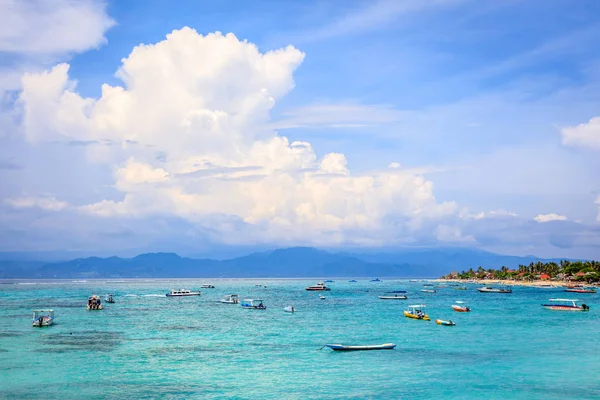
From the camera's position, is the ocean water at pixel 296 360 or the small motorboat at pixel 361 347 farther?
the small motorboat at pixel 361 347

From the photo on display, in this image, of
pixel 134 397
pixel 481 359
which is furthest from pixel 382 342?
pixel 134 397

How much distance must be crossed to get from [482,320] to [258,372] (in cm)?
5758

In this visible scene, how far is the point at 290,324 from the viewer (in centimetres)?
8950

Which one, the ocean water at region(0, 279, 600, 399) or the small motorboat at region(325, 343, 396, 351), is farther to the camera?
the small motorboat at region(325, 343, 396, 351)

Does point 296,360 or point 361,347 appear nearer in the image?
point 296,360

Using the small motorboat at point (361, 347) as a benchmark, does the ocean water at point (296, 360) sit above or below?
below

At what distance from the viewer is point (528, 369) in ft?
165

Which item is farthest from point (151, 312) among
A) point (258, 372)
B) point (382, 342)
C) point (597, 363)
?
point (597, 363)

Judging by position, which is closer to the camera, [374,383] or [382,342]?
[374,383]

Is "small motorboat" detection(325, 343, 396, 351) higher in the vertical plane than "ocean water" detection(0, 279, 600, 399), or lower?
higher

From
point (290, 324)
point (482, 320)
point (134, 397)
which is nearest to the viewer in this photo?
point (134, 397)

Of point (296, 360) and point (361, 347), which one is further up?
point (361, 347)

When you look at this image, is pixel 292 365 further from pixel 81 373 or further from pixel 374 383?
pixel 81 373

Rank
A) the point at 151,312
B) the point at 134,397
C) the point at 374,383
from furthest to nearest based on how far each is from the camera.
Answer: the point at 151,312 < the point at 374,383 < the point at 134,397
